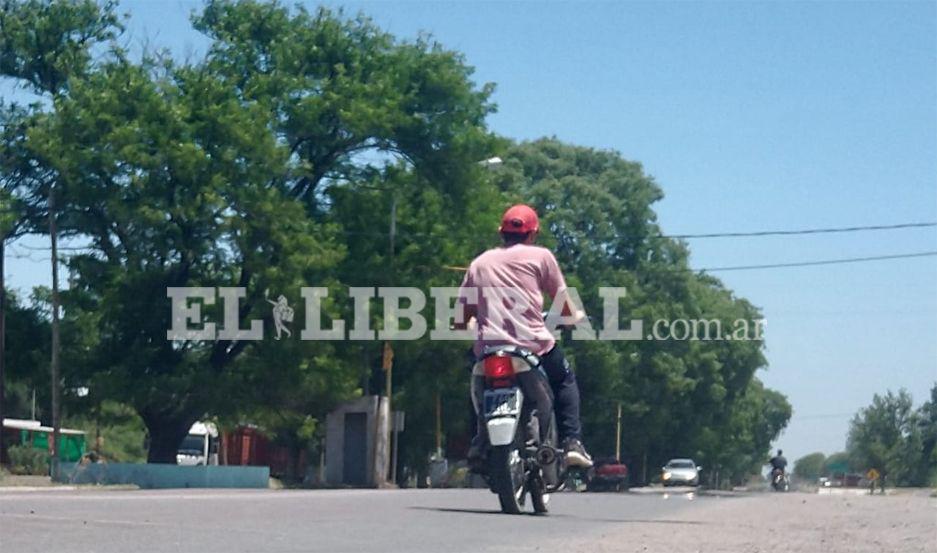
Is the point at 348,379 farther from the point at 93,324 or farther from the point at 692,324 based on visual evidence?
the point at 692,324

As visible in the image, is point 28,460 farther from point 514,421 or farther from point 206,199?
point 514,421

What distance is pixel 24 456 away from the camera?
3922cm

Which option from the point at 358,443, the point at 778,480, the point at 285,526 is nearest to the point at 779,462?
the point at 778,480

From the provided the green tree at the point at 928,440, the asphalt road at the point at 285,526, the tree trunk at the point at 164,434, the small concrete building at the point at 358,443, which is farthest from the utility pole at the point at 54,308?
the green tree at the point at 928,440

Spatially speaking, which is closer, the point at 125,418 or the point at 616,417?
the point at 125,418

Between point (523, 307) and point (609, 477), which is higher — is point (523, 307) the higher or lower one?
the higher one

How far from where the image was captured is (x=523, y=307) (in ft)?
32.0

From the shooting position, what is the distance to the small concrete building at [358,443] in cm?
4084

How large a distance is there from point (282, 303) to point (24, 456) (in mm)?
9173

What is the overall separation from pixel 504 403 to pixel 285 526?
1934mm

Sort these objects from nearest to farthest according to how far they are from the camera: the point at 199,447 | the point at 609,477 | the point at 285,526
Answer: the point at 285,526, the point at 609,477, the point at 199,447

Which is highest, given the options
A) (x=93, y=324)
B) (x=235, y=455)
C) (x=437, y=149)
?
(x=437, y=149)

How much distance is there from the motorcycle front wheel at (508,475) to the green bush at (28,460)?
28369mm

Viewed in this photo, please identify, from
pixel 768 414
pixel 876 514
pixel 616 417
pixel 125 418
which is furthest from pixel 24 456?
pixel 768 414
